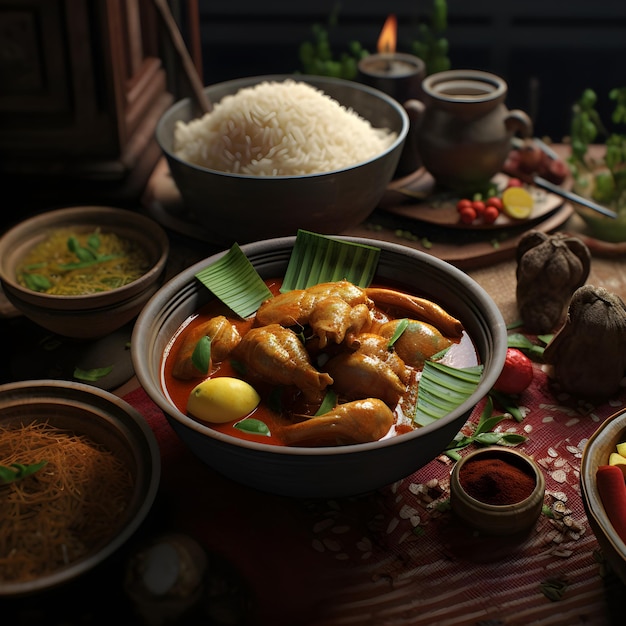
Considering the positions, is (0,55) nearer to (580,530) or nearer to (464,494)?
(464,494)

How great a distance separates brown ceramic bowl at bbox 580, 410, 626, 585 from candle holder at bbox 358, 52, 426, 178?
1.42 m

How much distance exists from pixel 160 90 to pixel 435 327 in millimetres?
1783

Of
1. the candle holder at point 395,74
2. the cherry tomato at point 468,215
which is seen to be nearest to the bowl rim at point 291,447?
the cherry tomato at point 468,215

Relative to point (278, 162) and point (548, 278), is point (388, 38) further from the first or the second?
point (548, 278)

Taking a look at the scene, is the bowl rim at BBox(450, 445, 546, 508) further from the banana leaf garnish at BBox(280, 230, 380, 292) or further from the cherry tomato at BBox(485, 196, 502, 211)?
the cherry tomato at BBox(485, 196, 502, 211)

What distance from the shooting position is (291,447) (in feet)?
4.91

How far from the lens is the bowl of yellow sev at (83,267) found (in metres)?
2.05

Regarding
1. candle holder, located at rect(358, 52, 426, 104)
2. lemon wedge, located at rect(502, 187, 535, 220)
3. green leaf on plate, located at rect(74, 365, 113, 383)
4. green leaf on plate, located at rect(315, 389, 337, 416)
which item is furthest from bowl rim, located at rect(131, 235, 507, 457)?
candle holder, located at rect(358, 52, 426, 104)

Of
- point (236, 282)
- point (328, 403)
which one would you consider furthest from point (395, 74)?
point (328, 403)

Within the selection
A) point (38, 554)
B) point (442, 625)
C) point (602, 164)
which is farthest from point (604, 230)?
point (38, 554)

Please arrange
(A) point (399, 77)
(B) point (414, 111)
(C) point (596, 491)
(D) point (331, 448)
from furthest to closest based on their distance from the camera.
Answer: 1. (A) point (399, 77)
2. (B) point (414, 111)
3. (C) point (596, 491)
4. (D) point (331, 448)

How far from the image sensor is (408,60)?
117 inches

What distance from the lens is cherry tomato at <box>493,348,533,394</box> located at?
197cm

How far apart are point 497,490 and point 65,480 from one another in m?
0.86
